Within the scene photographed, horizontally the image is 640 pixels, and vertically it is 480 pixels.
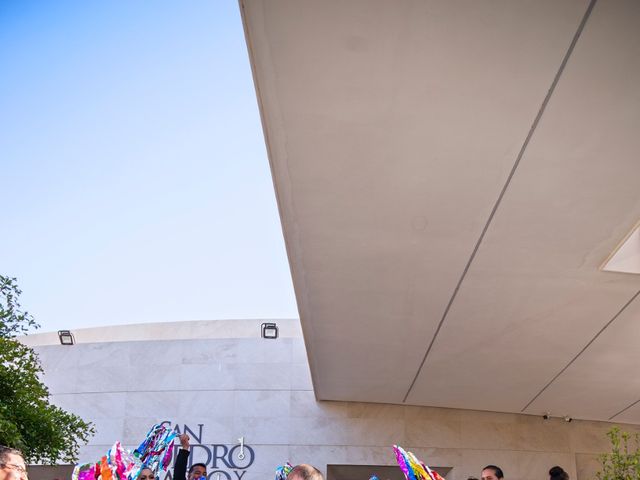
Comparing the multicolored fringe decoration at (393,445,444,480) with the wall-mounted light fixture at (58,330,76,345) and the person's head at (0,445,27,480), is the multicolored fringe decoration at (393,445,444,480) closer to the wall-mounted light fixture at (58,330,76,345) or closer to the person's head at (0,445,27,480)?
the person's head at (0,445,27,480)

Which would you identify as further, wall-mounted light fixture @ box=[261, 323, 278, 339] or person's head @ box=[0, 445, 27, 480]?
wall-mounted light fixture @ box=[261, 323, 278, 339]

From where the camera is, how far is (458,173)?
6.67 m

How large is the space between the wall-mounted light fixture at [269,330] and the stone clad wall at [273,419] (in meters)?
0.13

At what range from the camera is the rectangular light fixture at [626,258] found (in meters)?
7.62

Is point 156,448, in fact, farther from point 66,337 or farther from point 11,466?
point 66,337

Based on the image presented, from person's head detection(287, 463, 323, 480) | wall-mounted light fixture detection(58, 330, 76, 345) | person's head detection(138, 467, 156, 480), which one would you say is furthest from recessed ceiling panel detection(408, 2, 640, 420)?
wall-mounted light fixture detection(58, 330, 76, 345)

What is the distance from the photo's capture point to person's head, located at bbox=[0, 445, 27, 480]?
3662 millimetres

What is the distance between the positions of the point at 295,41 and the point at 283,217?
257cm

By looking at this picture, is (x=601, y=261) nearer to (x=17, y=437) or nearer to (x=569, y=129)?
(x=569, y=129)

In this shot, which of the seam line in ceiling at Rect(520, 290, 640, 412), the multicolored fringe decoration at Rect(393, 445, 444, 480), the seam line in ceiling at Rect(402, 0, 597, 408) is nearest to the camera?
the multicolored fringe decoration at Rect(393, 445, 444, 480)

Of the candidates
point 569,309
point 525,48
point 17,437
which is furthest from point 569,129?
point 17,437

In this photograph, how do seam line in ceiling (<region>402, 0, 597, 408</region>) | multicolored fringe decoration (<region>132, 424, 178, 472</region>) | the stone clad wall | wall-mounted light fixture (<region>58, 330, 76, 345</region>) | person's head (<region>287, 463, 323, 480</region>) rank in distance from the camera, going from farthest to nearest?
wall-mounted light fixture (<region>58, 330, 76, 345</region>) < the stone clad wall < multicolored fringe decoration (<region>132, 424, 178, 472</region>) < seam line in ceiling (<region>402, 0, 597, 408</region>) < person's head (<region>287, 463, 323, 480</region>)

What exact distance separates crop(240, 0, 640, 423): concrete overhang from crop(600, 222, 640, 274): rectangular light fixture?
148mm

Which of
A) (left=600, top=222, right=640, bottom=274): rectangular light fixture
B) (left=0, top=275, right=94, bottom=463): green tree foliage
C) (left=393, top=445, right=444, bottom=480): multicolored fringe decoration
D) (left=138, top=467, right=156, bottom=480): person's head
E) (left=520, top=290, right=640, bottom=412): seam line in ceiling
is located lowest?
(left=393, top=445, right=444, bottom=480): multicolored fringe decoration
